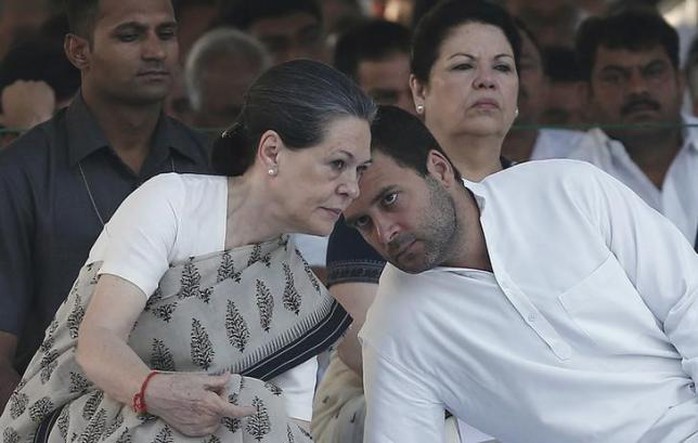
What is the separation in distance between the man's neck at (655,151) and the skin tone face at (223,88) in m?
1.12

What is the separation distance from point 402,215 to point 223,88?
1688 millimetres

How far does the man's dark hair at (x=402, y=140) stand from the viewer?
3.51 m

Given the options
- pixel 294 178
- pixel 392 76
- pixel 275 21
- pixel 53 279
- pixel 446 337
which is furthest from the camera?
pixel 275 21

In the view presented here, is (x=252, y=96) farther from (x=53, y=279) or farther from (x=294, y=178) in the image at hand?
(x=53, y=279)

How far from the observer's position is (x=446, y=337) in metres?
3.57

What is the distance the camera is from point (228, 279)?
10.5 feet

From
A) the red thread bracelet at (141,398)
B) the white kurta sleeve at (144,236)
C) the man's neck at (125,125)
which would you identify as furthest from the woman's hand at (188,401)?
the man's neck at (125,125)

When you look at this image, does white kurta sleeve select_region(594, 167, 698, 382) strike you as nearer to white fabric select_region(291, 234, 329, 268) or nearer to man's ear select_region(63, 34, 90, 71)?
white fabric select_region(291, 234, 329, 268)

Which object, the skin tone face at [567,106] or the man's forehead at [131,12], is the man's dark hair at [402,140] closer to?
the man's forehead at [131,12]

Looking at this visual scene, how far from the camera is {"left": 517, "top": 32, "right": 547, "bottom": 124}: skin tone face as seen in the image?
508cm

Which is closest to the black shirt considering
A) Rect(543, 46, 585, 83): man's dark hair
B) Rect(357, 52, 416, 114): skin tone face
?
Rect(357, 52, 416, 114): skin tone face

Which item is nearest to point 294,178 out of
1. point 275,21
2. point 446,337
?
point 446,337

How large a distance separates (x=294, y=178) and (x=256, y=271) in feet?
0.63

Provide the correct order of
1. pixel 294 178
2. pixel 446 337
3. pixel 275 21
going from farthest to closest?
pixel 275 21, pixel 446 337, pixel 294 178
